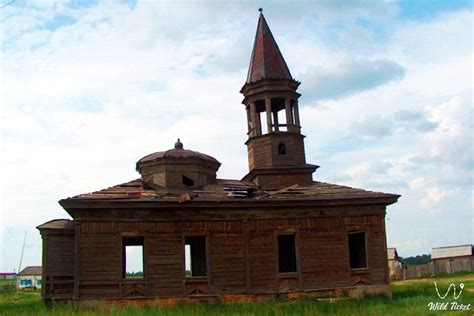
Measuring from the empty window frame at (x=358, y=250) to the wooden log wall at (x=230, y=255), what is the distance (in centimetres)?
122

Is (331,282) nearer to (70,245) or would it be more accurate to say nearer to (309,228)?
(309,228)

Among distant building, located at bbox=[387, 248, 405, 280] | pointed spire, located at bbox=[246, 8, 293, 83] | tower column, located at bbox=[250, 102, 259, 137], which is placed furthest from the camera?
distant building, located at bbox=[387, 248, 405, 280]

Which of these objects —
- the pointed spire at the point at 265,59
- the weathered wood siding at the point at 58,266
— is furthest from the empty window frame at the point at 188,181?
the pointed spire at the point at 265,59

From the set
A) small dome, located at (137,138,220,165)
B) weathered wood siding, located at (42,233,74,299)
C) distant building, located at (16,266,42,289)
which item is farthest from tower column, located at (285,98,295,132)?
distant building, located at (16,266,42,289)

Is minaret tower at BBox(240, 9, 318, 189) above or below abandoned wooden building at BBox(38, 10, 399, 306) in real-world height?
above

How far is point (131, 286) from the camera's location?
2234cm

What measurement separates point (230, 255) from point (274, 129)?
7991mm

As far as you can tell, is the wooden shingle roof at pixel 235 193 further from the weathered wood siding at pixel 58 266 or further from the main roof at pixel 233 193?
the weathered wood siding at pixel 58 266

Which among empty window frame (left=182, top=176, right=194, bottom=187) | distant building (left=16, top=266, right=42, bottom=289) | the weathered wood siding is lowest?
distant building (left=16, top=266, right=42, bottom=289)

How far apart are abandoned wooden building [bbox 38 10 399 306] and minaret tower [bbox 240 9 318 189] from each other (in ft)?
3.36

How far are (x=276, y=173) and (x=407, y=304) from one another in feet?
33.5

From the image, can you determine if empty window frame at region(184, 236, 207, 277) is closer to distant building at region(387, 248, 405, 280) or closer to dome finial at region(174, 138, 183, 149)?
dome finial at region(174, 138, 183, 149)

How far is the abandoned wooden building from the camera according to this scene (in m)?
22.3

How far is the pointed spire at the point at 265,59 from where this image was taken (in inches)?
1153
